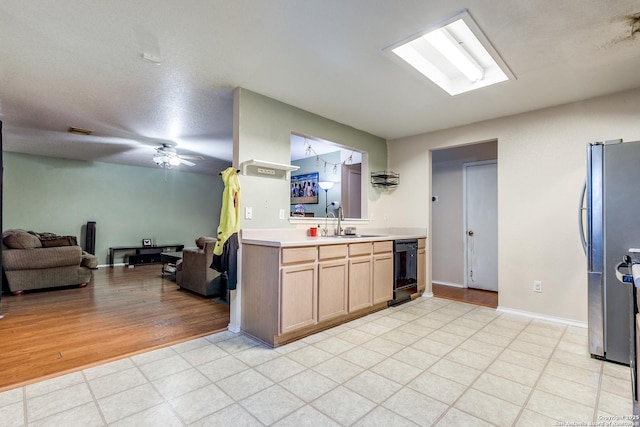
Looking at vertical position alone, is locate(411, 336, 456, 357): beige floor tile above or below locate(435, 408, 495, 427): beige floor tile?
below

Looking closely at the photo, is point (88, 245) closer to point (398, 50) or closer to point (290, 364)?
point (290, 364)

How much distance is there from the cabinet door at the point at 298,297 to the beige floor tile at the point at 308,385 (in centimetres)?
52

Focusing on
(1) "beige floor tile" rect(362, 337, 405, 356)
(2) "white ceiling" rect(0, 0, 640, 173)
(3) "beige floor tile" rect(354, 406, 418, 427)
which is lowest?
(1) "beige floor tile" rect(362, 337, 405, 356)

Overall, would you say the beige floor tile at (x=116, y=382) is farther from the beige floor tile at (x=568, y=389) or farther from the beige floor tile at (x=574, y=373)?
the beige floor tile at (x=574, y=373)

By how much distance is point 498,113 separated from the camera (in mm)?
3613

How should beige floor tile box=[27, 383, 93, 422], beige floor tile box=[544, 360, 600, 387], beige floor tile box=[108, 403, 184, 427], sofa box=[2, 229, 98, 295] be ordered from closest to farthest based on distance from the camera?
beige floor tile box=[108, 403, 184, 427] → beige floor tile box=[27, 383, 93, 422] → beige floor tile box=[544, 360, 600, 387] → sofa box=[2, 229, 98, 295]

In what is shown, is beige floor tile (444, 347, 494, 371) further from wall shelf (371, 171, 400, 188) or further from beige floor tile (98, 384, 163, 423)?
wall shelf (371, 171, 400, 188)

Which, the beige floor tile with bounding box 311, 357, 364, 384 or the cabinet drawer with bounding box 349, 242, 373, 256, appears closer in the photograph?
the beige floor tile with bounding box 311, 357, 364, 384

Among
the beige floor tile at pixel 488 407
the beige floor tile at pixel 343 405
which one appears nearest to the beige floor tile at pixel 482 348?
the beige floor tile at pixel 488 407

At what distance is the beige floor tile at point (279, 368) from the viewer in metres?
2.08

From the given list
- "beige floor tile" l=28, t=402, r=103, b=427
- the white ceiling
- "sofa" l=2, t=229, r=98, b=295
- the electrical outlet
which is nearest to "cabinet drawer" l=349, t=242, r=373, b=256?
the white ceiling

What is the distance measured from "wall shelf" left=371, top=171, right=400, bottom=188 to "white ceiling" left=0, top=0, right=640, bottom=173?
2.53ft

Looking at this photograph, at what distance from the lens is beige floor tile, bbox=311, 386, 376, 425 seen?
1.65 m

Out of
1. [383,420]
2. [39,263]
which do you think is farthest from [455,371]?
[39,263]
